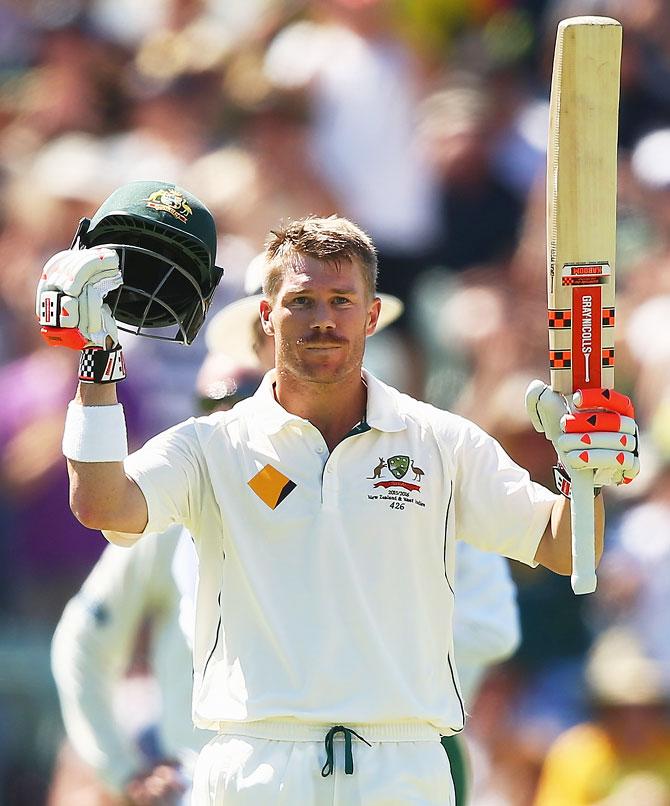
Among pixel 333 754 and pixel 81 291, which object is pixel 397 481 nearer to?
pixel 333 754

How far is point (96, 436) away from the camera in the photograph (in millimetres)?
2652

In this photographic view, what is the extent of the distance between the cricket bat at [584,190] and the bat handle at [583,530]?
220 mm

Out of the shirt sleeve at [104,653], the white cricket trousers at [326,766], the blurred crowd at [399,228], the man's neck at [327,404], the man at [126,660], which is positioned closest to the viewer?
the white cricket trousers at [326,766]

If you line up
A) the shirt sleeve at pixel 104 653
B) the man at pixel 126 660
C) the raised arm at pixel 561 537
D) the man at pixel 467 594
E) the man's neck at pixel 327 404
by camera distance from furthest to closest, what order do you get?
the shirt sleeve at pixel 104 653
the man at pixel 126 660
the man at pixel 467 594
the man's neck at pixel 327 404
the raised arm at pixel 561 537

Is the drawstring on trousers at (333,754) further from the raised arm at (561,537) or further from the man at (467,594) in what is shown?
the man at (467,594)

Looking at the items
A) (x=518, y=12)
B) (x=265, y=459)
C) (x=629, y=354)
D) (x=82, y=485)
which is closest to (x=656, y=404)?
(x=629, y=354)

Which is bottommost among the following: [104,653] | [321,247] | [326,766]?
[326,766]

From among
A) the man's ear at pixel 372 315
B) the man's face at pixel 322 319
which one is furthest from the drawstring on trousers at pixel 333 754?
the man's ear at pixel 372 315

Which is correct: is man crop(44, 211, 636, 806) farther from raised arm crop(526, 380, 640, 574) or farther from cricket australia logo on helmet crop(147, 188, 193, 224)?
cricket australia logo on helmet crop(147, 188, 193, 224)

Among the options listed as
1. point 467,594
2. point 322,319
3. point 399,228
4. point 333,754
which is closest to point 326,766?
point 333,754

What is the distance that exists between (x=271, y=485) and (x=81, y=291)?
1.57 ft

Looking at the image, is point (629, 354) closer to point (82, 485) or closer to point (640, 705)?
point (640, 705)

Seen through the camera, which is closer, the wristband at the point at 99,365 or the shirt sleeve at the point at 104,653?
the wristband at the point at 99,365

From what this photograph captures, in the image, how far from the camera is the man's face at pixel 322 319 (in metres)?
2.75
